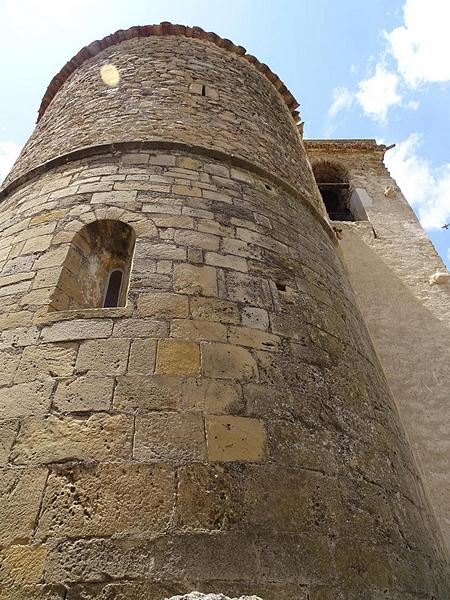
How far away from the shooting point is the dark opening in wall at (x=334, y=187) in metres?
9.27

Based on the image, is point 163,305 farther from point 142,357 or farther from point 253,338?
point 253,338

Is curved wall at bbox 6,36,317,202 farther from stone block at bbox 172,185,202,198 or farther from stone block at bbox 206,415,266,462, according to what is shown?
stone block at bbox 206,415,266,462

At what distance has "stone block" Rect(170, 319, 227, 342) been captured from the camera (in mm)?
2285

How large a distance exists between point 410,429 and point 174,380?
3.45 metres

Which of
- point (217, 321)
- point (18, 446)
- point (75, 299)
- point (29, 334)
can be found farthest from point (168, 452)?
point (75, 299)

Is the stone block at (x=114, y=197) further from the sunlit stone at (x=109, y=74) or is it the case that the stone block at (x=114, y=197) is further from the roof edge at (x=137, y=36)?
the roof edge at (x=137, y=36)

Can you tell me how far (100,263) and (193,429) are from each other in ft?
5.03

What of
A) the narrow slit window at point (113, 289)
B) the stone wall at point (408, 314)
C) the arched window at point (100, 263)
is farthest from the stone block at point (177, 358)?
the stone wall at point (408, 314)

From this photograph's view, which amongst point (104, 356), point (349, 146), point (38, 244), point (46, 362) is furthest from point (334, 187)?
point (46, 362)

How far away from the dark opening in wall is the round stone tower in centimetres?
571

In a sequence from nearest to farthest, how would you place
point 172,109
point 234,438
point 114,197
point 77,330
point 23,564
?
point 23,564 < point 234,438 < point 77,330 < point 114,197 < point 172,109

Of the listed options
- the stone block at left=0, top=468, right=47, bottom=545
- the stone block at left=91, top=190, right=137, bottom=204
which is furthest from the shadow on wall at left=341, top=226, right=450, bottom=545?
the stone block at left=0, top=468, right=47, bottom=545

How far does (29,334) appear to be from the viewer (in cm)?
227

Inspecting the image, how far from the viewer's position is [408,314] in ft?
19.2
